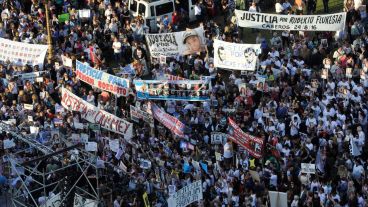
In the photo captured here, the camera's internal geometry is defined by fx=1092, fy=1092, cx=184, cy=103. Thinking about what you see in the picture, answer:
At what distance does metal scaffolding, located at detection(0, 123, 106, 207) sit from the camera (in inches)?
1186

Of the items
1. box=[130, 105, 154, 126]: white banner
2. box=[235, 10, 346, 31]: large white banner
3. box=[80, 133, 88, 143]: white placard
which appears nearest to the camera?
box=[80, 133, 88, 143]: white placard

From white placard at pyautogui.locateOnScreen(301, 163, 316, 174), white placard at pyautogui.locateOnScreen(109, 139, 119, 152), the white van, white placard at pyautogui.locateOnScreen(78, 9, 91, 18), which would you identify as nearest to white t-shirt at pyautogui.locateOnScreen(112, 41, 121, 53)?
the white van

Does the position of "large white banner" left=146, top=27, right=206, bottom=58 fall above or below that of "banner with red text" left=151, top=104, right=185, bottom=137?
above

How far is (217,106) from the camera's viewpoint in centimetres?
3725

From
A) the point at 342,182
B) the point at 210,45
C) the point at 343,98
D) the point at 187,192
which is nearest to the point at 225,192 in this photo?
the point at 187,192

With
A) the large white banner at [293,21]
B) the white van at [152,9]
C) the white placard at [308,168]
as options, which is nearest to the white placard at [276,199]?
the white placard at [308,168]

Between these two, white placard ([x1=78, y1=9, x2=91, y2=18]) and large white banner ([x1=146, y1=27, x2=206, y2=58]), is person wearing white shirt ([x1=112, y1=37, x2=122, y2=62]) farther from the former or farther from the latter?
white placard ([x1=78, y1=9, x2=91, y2=18])

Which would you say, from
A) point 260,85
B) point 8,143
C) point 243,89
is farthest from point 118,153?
point 260,85

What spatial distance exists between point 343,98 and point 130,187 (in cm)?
769

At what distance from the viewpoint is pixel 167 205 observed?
108 feet

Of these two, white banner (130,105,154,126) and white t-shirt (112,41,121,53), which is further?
white t-shirt (112,41,121,53)

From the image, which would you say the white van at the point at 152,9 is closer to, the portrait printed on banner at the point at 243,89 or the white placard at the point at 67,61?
the white placard at the point at 67,61

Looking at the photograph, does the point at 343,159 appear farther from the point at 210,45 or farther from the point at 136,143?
the point at 210,45

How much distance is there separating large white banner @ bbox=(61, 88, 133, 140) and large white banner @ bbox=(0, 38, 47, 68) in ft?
12.1
